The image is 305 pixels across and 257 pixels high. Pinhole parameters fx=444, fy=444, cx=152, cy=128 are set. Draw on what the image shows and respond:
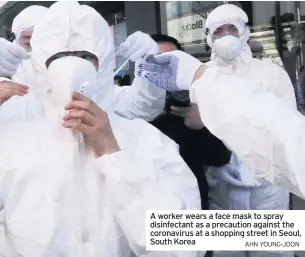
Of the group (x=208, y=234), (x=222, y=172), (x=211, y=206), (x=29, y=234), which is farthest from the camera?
(x=222, y=172)

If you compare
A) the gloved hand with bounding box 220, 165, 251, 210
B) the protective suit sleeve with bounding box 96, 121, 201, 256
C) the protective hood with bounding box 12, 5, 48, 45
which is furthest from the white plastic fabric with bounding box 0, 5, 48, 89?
the gloved hand with bounding box 220, 165, 251, 210

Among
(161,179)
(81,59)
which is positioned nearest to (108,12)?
(81,59)

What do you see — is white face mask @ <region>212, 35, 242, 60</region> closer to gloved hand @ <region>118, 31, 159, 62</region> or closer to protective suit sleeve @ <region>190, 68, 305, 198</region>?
gloved hand @ <region>118, 31, 159, 62</region>

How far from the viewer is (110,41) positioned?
25.5 inches

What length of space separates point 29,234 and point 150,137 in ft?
0.67

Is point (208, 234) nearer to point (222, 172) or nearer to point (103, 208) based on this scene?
point (103, 208)

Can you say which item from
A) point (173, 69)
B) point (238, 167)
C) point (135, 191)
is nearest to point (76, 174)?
point (135, 191)

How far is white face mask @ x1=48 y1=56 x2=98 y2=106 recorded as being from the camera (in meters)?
0.54

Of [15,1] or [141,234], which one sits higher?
[15,1]

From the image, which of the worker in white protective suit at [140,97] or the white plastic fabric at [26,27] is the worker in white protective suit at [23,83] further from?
the worker in white protective suit at [140,97]

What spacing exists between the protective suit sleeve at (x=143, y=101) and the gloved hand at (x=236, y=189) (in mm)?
194
